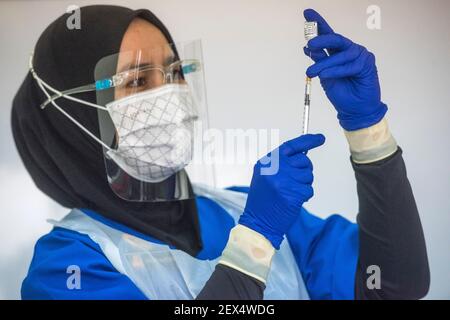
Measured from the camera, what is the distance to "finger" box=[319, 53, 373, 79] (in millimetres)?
913

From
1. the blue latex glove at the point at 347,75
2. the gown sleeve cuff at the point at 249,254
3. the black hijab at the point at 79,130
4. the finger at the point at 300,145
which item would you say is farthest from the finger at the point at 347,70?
the black hijab at the point at 79,130

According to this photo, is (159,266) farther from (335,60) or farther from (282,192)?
(335,60)

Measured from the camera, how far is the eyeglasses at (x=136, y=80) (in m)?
1.06

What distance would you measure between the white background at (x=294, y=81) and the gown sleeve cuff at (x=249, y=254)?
27cm

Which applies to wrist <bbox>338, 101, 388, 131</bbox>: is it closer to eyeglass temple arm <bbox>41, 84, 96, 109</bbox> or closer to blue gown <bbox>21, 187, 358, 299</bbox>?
blue gown <bbox>21, 187, 358, 299</bbox>

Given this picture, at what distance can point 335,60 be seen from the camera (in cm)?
91

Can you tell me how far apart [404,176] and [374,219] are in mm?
97

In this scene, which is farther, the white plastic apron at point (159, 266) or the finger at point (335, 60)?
the white plastic apron at point (159, 266)

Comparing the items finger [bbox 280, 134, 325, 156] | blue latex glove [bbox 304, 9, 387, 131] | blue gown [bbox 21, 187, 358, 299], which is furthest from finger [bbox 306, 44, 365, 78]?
blue gown [bbox 21, 187, 358, 299]

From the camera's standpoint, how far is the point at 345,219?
1205 millimetres

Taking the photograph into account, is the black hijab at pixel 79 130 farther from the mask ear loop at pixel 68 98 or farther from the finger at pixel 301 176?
the finger at pixel 301 176

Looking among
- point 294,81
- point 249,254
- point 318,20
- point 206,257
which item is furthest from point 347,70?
point 206,257

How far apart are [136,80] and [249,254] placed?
15.9 inches
